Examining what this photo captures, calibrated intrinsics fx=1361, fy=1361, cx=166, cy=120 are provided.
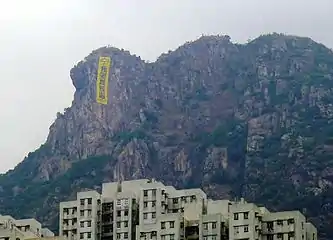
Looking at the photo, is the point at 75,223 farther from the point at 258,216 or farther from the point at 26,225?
the point at 258,216

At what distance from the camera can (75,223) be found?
134 meters

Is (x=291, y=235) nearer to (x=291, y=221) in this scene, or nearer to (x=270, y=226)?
(x=291, y=221)

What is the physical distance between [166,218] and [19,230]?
16501mm

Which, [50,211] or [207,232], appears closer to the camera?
[207,232]

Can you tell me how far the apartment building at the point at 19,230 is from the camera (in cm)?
12588

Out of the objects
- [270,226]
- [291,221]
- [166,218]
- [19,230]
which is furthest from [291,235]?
[19,230]

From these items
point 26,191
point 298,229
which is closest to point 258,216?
point 298,229

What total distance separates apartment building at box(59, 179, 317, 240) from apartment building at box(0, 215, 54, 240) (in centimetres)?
379

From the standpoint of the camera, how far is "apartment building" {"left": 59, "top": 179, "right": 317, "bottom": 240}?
406 ft

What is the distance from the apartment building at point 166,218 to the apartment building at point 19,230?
3.79 metres

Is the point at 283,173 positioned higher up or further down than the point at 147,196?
higher up

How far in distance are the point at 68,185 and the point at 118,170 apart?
316 inches

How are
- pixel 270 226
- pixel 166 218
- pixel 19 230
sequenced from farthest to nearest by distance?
pixel 19 230
pixel 270 226
pixel 166 218

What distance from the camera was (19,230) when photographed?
133000mm
